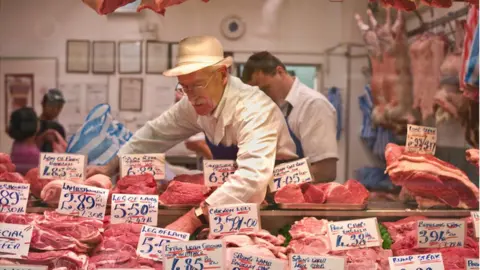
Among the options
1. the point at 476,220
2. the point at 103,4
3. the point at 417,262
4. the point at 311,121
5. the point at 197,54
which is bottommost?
the point at 417,262

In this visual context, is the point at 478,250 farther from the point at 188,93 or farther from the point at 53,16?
the point at 53,16

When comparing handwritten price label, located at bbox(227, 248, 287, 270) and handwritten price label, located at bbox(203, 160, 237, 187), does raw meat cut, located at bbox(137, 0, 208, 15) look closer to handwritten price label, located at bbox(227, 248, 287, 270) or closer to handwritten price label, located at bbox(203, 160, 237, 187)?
handwritten price label, located at bbox(203, 160, 237, 187)

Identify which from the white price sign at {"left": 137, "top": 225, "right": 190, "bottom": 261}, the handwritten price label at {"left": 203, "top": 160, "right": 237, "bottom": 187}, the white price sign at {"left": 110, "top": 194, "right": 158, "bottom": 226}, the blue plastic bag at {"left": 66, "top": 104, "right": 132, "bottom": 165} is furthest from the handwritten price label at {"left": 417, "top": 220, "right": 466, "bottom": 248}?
the blue plastic bag at {"left": 66, "top": 104, "right": 132, "bottom": 165}

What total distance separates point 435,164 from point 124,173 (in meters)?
1.60

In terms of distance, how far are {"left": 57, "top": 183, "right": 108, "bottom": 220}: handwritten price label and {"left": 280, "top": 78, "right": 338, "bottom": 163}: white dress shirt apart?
1.15 metres

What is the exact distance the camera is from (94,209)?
2904mm

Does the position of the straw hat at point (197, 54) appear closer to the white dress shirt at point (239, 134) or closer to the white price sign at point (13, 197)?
the white dress shirt at point (239, 134)

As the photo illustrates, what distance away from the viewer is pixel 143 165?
3221 millimetres

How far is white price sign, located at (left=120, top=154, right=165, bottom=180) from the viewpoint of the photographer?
3.21 m

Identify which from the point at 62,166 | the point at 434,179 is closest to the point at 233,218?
the point at 62,166

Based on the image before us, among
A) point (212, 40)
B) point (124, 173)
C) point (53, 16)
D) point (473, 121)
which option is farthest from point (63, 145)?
point (473, 121)

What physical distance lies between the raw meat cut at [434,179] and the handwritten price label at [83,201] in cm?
146

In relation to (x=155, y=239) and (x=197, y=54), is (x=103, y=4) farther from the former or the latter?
(x=155, y=239)

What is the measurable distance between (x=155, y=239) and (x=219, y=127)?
0.80 m
